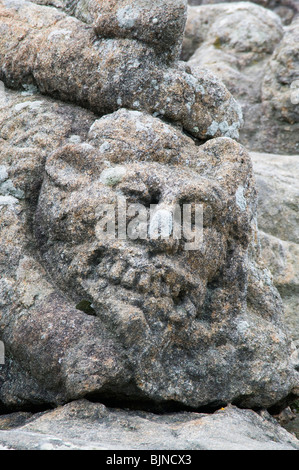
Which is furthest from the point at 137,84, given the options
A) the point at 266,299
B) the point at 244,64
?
the point at 244,64

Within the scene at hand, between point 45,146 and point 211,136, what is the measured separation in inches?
56.3

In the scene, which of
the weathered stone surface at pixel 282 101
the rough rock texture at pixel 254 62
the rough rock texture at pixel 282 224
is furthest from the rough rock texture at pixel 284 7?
the rough rock texture at pixel 282 224

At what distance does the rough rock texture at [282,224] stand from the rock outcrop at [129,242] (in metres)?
1.42

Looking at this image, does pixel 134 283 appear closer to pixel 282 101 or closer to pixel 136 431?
pixel 136 431

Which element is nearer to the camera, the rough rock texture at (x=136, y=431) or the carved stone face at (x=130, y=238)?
the rough rock texture at (x=136, y=431)

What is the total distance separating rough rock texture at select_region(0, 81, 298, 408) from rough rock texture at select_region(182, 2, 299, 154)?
12.5ft

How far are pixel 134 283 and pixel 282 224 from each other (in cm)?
326

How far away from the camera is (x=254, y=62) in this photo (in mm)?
9234

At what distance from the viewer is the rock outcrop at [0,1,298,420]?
12.9ft

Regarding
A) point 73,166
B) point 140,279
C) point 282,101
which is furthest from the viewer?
point 282,101

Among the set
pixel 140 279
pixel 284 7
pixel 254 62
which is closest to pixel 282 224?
pixel 140 279

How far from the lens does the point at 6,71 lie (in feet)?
17.6

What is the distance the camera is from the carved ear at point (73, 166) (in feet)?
14.3

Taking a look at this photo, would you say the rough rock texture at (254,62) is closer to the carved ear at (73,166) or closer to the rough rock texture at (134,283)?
the rough rock texture at (134,283)
